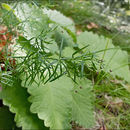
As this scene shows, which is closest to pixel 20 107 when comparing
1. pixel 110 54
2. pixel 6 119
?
pixel 6 119

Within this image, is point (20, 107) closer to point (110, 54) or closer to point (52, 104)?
point (52, 104)

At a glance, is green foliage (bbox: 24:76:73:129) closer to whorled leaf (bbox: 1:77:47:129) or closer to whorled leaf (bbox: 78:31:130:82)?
whorled leaf (bbox: 1:77:47:129)

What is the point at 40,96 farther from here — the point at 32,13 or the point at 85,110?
the point at 32,13

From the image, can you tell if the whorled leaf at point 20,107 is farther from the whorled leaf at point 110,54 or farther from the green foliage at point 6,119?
the whorled leaf at point 110,54

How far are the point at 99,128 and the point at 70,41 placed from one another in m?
1.01

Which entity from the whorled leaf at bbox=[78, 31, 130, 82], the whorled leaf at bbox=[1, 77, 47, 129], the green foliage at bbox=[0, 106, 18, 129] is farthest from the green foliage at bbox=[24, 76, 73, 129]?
the whorled leaf at bbox=[78, 31, 130, 82]

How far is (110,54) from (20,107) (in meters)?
1.09

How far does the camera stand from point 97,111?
51.9 inches

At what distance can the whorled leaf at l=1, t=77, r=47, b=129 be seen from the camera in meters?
0.95

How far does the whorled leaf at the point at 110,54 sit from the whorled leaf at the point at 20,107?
2.60 ft

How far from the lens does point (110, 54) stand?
1.73 meters

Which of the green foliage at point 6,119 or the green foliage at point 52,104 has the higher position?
the green foliage at point 52,104

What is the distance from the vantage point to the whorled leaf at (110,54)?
5.19 ft

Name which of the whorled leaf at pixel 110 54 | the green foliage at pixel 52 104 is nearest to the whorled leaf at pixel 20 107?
the green foliage at pixel 52 104
